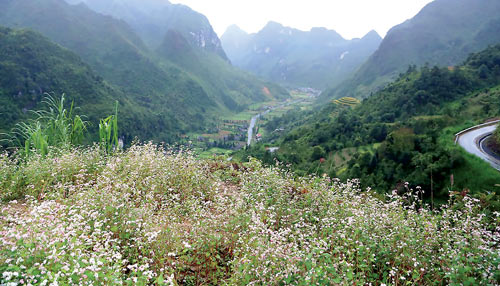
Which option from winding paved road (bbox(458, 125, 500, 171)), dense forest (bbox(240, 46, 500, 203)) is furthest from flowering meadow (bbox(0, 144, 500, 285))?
winding paved road (bbox(458, 125, 500, 171))

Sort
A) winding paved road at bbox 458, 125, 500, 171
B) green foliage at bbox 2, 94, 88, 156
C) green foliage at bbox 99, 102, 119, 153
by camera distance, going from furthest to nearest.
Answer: winding paved road at bbox 458, 125, 500, 171
green foliage at bbox 99, 102, 119, 153
green foliage at bbox 2, 94, 88, 156

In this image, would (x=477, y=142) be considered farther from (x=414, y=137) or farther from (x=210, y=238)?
(x=210, y=238)

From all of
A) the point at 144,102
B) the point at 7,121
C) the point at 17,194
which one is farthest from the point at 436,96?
the point at 144,102

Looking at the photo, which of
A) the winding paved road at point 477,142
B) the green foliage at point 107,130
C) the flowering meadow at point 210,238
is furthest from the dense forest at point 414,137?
the green foliage at point 107,130

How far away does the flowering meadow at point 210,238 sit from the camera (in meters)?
3.54

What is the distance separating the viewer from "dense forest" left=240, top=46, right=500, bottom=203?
21.7m

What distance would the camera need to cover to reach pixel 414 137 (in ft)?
101

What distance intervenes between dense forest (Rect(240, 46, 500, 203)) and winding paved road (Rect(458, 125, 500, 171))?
0.99 metres

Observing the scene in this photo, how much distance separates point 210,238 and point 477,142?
96.6 ft

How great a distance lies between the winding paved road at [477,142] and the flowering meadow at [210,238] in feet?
64.0

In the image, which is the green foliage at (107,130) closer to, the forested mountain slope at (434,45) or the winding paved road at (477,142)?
the winding paved road at (477,142)

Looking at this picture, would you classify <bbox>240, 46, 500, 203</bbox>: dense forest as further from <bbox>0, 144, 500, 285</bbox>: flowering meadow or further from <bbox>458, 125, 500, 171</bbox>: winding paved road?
<bbox>0, 144, 500, 285</bbox>: flowering meadow

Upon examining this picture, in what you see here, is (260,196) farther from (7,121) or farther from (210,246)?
(7,121)

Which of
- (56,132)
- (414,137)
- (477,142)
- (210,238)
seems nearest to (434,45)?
(414,137)
